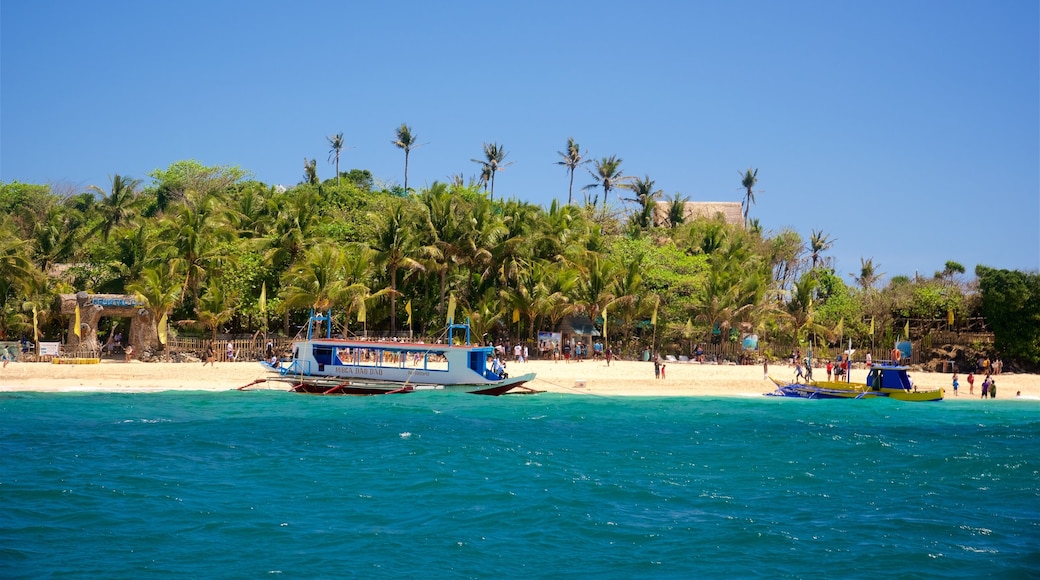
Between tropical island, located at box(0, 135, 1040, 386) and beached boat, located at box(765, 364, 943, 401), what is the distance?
3560 millimetres

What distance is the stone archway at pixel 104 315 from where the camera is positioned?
41.2 metres

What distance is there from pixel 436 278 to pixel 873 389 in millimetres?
22643

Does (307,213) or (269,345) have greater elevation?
(307,213)

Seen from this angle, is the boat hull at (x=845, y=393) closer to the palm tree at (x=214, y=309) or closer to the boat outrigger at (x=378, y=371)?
the boat outrigger at (x=378, y=371)

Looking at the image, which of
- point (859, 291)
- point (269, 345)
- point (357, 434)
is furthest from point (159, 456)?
point (859, 291)

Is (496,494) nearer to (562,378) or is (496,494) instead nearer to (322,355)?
(322,355)

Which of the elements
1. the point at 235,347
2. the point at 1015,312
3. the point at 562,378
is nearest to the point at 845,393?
the point at 562,378

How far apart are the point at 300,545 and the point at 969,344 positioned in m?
45.4

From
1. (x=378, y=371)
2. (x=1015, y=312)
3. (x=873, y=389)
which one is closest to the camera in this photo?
(x=378, y=371)

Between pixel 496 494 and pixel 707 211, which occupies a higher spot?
pixel 707 211

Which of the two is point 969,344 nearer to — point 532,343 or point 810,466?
point 532,343

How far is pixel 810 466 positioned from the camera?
2284 cm

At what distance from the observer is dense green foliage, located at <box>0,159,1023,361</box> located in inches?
1762

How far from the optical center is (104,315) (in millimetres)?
42219
